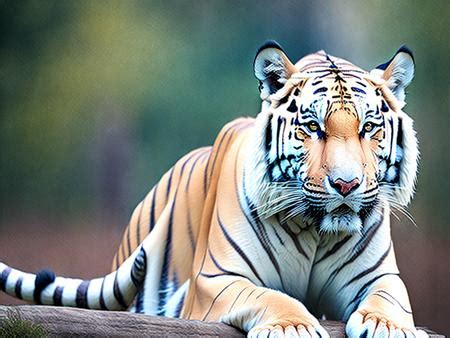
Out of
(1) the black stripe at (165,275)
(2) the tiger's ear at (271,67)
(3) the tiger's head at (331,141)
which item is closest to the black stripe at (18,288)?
(1) the black stripe at (165,275)

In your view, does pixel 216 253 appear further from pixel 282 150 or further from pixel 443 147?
pixel 443 147

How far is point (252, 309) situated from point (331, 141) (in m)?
0.46

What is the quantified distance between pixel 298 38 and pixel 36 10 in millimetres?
1069

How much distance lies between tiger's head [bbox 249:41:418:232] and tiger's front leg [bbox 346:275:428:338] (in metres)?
0.20

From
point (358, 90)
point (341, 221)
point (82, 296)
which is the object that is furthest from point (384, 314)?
point (82, 296)

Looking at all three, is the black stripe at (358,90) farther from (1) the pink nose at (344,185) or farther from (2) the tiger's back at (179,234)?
(2) the tiger's back at (179,234)

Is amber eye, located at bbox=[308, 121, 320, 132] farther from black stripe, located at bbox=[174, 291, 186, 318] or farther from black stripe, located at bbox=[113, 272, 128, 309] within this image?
black stripe, located at bbox=[113, 272, 128, 309]

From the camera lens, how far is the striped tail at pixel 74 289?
12.2 ft

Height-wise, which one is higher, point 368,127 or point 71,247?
point 368,127

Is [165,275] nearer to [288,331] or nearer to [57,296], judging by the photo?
[57,296]

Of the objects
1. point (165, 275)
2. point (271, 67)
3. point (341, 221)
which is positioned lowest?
point (165, 275)

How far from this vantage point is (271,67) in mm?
3047

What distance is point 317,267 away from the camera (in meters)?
3.06

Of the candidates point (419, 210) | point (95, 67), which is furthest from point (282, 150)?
point (95, 67)
